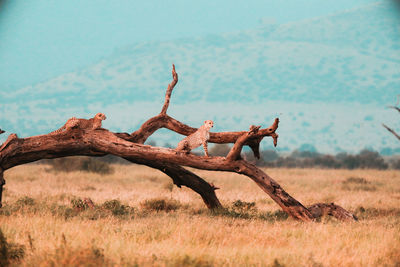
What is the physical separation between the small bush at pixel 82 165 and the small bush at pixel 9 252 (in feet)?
70.5

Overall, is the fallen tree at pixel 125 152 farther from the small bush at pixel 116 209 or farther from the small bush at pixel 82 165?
the small bush at pixel 82 165

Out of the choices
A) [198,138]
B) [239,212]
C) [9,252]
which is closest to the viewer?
[9,252]

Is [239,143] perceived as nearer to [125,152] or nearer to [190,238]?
[125,152]

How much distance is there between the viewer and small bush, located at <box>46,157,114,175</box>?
2894cm

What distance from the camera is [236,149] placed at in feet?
35.4

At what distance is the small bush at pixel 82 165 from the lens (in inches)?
1139

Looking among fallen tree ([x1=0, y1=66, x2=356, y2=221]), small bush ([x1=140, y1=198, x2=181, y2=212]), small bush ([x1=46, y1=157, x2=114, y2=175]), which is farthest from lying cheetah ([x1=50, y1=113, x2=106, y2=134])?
small bush ([x1=46, y1=157, x2=114, y2=175])

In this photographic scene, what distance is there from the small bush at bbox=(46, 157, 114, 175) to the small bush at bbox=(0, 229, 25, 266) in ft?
70.5

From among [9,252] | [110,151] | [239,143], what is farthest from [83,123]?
[9,252]

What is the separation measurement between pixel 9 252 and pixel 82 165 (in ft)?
75.0

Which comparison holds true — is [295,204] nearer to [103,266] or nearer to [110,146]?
[110,146]

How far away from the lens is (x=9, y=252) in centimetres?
712

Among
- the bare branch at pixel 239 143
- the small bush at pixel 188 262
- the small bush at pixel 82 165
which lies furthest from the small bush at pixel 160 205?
the small bush at pixel 82 165

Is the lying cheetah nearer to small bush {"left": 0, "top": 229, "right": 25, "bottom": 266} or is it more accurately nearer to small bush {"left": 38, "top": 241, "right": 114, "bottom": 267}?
small bush {"left": 0, "top": 229, "right": 25, "bottom": 266}
